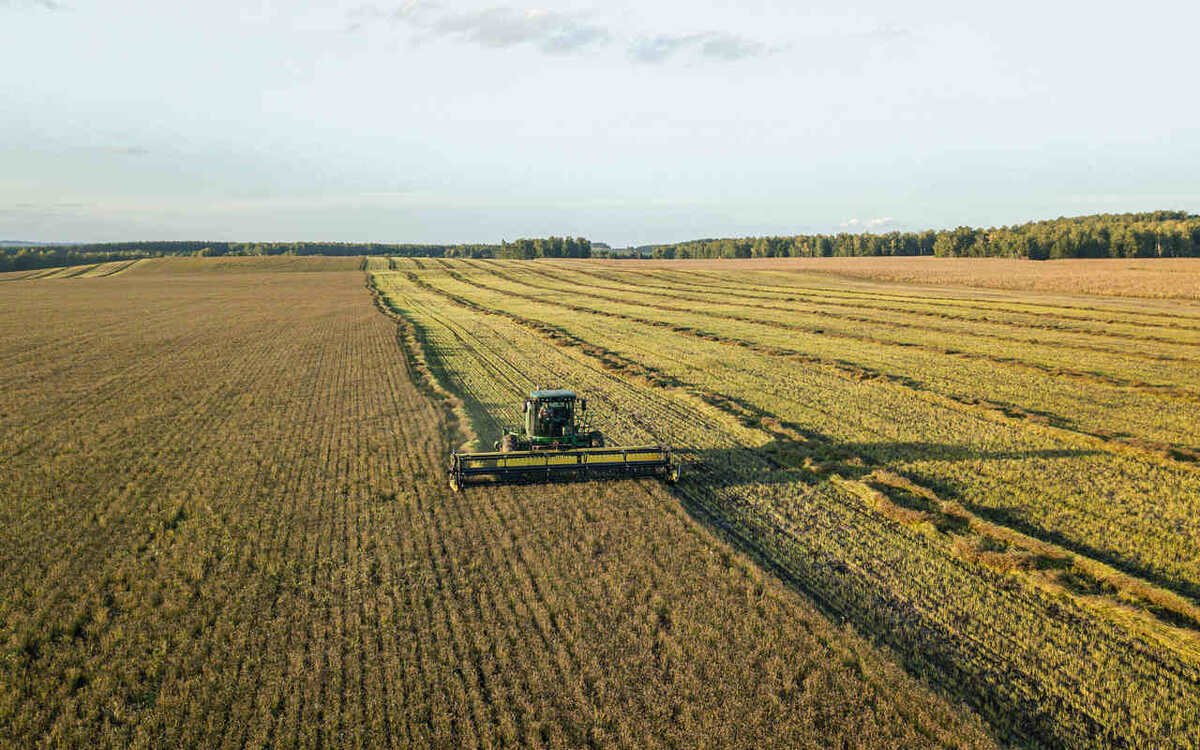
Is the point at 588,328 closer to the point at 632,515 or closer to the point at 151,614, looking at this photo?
the point at 632,515

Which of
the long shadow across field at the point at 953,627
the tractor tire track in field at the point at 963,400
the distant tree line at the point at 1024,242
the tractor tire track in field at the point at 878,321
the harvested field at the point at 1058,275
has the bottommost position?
the long shadow across field at the point at 953,627

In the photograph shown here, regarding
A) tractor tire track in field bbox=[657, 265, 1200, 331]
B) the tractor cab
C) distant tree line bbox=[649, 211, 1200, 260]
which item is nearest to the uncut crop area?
the tractor cab

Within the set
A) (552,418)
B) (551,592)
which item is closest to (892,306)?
(552,418)

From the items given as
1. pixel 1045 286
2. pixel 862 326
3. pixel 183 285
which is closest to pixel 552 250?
pixel 183 285

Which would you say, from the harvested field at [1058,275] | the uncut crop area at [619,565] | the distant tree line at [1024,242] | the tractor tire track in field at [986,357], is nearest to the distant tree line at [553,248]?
the distant tree line at [1024,242]

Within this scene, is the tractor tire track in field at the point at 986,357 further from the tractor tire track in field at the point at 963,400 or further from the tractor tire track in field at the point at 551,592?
the tractor tire track in field at the point at 551,592

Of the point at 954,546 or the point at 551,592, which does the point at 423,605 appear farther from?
the point at 954,546
